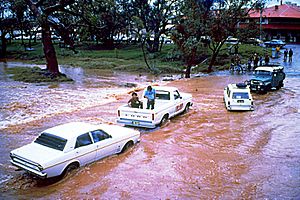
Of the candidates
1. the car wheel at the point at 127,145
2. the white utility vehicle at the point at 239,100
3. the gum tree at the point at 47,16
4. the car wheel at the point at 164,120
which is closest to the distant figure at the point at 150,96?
the car wheel at the point at 164,120

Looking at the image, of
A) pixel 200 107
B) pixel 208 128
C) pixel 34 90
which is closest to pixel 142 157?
pixel 208 128

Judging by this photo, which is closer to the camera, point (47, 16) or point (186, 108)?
point (186, 108)

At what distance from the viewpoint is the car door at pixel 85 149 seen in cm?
1059

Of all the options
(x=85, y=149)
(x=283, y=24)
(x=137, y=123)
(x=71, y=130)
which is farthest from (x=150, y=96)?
(x=283, y=24)

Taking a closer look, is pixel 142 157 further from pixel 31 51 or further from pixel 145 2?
pixel 31 51

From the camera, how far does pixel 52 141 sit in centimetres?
1053

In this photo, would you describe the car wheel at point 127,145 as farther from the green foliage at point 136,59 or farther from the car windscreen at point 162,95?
the green foliage at point 136,59

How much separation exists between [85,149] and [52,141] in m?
1.04

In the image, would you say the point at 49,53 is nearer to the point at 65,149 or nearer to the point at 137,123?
the point at 137,123

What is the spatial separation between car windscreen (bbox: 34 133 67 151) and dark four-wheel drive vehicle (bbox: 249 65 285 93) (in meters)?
16.3

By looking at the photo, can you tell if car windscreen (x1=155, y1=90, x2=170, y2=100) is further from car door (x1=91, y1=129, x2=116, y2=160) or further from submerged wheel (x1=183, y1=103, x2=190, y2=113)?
car door (x1=91, y1=129, x2=116, y2=160)

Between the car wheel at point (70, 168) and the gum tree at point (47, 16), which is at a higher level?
the gum tree at point (47, 16)

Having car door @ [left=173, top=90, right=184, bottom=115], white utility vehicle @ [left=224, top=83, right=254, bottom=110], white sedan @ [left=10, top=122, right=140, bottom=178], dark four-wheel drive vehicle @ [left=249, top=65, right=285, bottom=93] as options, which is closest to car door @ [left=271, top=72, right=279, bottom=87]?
dark four-wheel drive vehicle @ [left=249, top=65, right=285, bottom=93]

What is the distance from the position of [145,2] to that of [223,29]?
22.1 m
